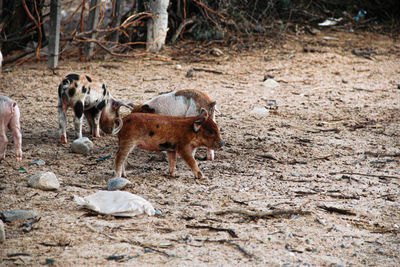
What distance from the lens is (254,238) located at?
3719mm

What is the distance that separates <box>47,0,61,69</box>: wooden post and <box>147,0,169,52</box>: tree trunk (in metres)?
2.04

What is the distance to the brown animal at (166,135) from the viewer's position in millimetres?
4918

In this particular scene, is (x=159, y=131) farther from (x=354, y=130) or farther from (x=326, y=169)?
(x=354, y=130)

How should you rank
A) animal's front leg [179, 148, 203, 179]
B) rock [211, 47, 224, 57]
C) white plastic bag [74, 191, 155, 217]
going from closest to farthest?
white plastic bag [74, 191, 155, 217] < animal's front leg [179, 148, 203, 179] < rock [211, 47, 224, 57]

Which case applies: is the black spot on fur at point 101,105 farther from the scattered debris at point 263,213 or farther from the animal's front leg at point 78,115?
the scattered debris at point 263,213

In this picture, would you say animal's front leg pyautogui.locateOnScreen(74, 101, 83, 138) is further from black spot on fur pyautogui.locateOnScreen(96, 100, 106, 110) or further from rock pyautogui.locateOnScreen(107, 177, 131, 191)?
rock pyautogui.locateOnScreen(107, 177, 131, 191)

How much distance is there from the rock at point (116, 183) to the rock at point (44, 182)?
1.53 feet

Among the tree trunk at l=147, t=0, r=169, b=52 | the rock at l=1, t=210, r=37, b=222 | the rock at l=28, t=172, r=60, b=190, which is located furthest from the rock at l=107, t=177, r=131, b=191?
the tree trunk at l=147, t=0, r=169, b=52

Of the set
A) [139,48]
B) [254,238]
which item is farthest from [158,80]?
[254,238]

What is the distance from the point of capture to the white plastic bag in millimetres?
4035

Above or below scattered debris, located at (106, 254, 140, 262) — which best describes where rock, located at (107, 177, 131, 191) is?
above

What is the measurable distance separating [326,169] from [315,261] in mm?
2203

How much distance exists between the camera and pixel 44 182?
4.50 metres

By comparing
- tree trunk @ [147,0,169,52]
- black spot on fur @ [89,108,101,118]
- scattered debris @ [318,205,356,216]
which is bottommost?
scattered debris @ [318,205,356,216]
